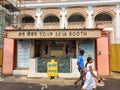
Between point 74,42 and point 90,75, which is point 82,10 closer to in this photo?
point 74,42

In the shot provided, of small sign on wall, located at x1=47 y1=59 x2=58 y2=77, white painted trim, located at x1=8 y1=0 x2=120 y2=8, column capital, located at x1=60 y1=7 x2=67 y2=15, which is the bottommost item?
small sign on wall, located at x1=47 y1=59 x2=58 y2=77

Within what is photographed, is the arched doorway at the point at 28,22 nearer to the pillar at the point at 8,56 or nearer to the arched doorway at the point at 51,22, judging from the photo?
the arched doorway at the point at 51,22

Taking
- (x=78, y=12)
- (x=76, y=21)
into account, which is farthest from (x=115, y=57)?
(x=76, y=21)

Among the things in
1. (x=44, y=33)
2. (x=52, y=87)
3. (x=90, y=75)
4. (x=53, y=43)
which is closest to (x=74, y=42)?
(x=53, y=43)

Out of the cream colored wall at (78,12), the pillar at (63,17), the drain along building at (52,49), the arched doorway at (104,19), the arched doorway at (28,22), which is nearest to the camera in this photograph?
the drain along building at (52,49)

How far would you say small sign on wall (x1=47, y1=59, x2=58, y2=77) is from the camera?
13.1 meters

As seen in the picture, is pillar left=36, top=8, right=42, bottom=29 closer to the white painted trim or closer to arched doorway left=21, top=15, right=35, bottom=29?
the white painted trim

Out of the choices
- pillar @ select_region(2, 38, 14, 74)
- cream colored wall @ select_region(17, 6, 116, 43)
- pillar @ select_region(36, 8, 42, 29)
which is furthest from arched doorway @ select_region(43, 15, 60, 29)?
pillar @ select_region(2, 38, 14, 74)

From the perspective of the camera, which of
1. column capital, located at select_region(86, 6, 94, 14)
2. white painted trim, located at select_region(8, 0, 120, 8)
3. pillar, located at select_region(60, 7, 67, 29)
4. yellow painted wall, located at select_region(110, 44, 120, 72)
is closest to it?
yellow painted wall, located at select_region(110, 44, 120, 72)

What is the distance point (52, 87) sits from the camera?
10312 mm

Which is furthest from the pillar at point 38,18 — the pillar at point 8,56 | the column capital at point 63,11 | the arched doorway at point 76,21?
the pillar at point 8,56

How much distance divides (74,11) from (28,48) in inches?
599

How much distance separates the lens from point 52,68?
43.2 feet

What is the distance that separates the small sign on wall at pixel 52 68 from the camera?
13.1 m
